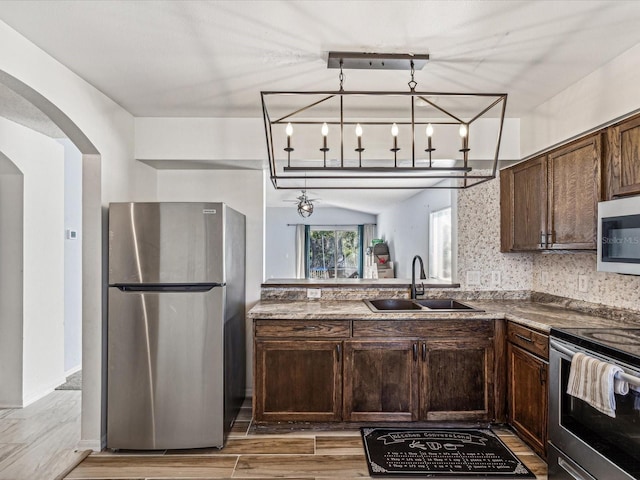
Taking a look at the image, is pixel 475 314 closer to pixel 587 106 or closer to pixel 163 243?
pixel 587 106

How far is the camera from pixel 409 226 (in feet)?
24.7

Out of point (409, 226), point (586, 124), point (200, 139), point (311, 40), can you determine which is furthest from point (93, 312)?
point (409, 226)

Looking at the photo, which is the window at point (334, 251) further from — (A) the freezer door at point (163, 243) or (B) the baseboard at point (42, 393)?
(A) the freezer door at point (163, 243)

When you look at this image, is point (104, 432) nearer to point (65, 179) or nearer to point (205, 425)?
point (205, 425)

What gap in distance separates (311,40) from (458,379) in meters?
2.33

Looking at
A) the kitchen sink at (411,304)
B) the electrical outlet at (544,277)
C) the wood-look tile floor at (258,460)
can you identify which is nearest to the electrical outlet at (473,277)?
the kitchen sink at (411,304)

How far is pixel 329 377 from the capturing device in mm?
2844

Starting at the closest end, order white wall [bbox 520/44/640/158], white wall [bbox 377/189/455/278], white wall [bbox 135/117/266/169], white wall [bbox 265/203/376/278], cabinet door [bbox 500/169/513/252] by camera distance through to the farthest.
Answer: white wall [bbox 520/44/640/158] → white wall [bbox 135/117/266/169] → cabinet door [bbox 500/169/513/252] → white wall [bbox 377/189/455/278] → white wall [bbox 265/203/376/278]

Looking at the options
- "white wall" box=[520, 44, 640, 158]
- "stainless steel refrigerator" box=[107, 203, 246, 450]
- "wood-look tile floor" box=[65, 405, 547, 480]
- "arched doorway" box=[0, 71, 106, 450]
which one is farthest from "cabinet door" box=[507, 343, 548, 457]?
"arched doorway" box=[0, 71, 106, 450]

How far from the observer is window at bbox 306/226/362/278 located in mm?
10922

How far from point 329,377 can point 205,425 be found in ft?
2.80

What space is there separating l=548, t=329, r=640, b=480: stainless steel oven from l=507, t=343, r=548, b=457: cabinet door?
19cm

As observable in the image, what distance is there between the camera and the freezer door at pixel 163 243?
257 cm

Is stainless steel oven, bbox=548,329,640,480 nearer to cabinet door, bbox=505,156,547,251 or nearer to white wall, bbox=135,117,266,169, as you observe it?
cabinet door, bbox=505,156,547,251
